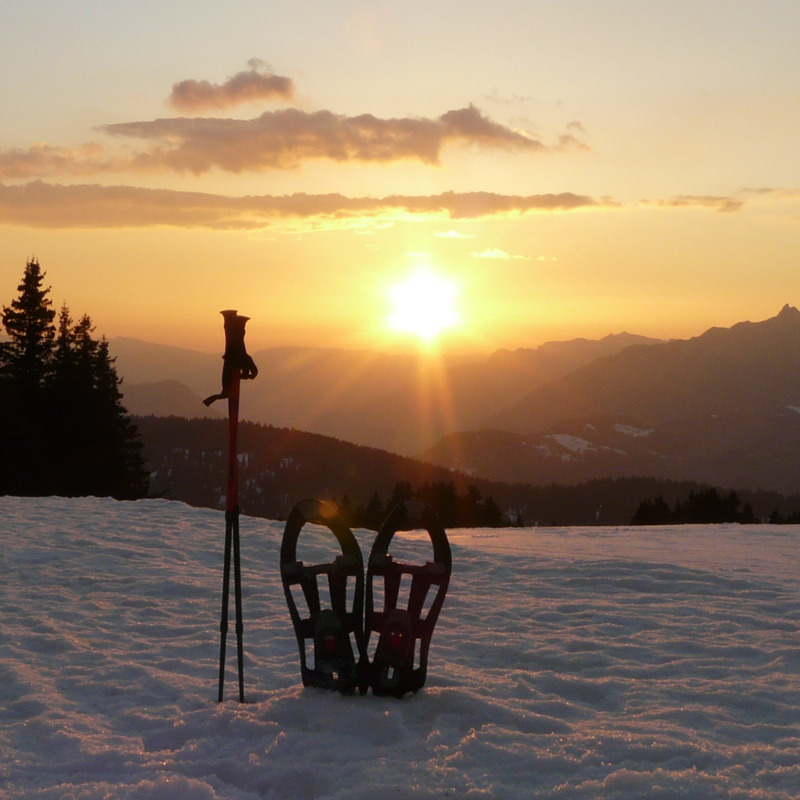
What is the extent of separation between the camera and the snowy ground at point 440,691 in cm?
458

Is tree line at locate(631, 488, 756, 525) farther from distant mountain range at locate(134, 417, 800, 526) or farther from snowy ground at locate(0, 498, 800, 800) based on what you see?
distant mountain range at locate(134, 417, 800, 526)

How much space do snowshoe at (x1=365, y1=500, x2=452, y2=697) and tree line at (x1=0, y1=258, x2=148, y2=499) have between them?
112 ft

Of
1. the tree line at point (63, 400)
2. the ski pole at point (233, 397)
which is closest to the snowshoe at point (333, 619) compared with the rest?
the ski pole at point (233, 397)

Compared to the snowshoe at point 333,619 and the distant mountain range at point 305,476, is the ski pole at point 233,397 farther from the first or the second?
the distant mountain range at point 305,476

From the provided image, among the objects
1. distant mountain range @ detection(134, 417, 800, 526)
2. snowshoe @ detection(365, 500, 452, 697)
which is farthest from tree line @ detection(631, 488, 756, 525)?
distant mountain range @ detection(134, 417, 800, 526)

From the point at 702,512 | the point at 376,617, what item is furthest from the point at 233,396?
→ the point at 702,512

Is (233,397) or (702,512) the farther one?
(702,512)

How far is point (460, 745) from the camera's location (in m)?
4.96

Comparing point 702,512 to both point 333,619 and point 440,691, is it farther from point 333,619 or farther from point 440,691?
point 333,619

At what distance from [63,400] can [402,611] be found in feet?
123

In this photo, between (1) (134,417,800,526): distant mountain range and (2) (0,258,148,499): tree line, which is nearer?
(2) (0,258,148,499): tree line

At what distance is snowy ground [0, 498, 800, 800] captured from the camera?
15.0 ft

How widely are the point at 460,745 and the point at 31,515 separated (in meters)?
11.4

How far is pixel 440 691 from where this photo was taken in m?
5.82
